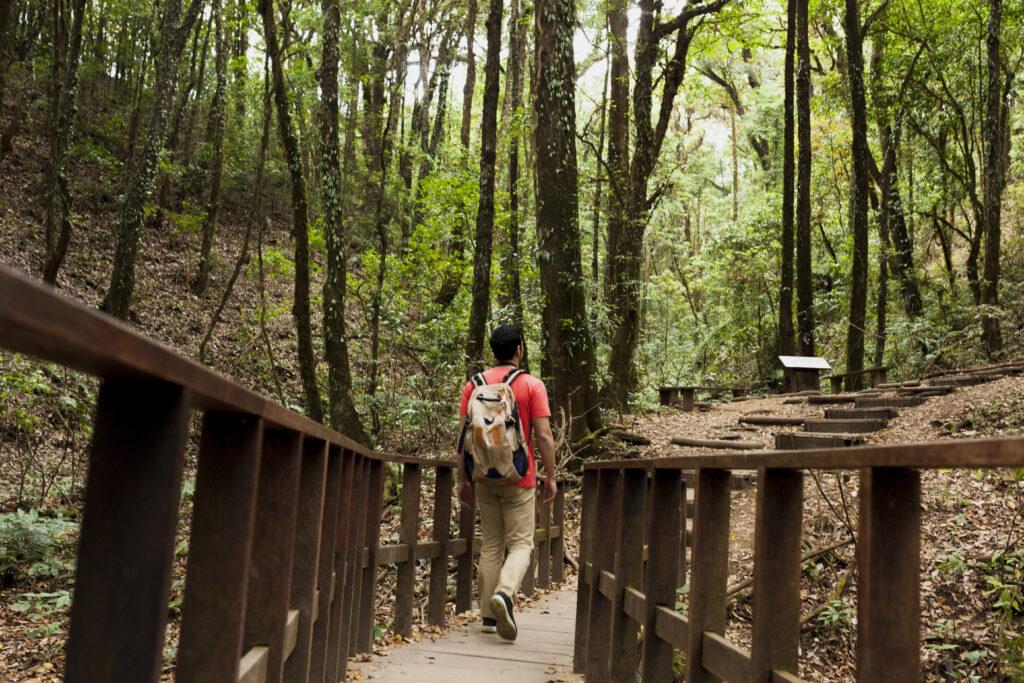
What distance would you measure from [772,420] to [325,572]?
11.8 metres

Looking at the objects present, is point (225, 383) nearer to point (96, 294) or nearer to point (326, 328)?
point (326, 328)

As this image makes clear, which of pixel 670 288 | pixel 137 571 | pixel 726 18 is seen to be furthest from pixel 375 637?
pixel 670 288

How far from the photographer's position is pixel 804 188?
21.3 meters

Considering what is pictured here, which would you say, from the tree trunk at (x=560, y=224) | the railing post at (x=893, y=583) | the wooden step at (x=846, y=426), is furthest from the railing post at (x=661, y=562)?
the wooden step at (x=846, y=426)

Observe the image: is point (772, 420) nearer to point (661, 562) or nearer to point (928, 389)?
point (928, 389)

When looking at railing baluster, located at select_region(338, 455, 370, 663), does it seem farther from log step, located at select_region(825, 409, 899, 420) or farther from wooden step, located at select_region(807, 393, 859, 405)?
wooden step, located at select_region(807, 393, 859, 405)

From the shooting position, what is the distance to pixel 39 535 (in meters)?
8.34

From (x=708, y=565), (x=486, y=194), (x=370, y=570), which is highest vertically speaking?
(x=486, y=194)

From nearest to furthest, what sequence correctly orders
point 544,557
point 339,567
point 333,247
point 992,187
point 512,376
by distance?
point 339,567 → point 512,376 → point 544,557 → point 333,247 → point 992,187

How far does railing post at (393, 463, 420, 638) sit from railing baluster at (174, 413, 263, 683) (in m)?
4.21

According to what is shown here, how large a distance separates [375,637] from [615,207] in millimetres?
11692

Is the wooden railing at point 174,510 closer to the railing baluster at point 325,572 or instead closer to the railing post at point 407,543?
the railing baluster at point 325,572

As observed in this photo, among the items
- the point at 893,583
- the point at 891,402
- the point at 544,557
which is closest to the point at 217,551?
the point at 893,583

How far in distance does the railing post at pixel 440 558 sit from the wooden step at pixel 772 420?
8517mm
